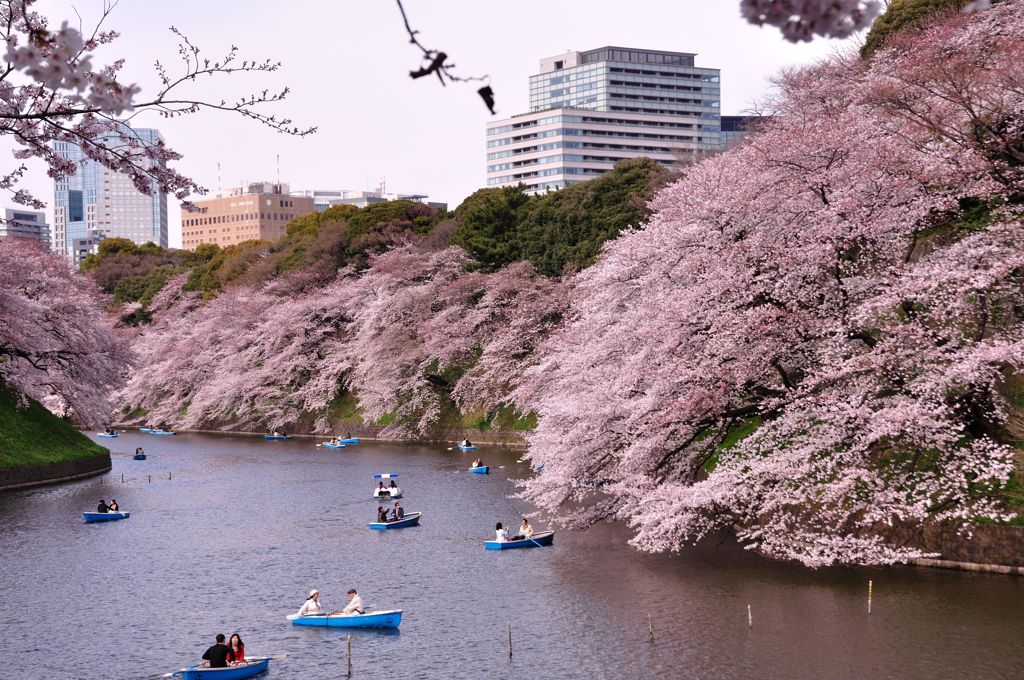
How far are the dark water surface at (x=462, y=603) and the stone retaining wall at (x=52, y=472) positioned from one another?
7.39 metres

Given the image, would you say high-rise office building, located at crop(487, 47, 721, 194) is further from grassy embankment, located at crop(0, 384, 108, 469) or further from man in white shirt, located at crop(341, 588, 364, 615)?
man in white shirt, located at crop(341, 588, 364, 615)

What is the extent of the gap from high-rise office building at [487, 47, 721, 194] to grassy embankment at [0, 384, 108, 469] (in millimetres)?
128243

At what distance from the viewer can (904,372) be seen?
29.4 metres

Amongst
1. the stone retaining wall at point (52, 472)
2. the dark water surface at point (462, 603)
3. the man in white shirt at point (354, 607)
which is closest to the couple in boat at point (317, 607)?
the man in white shirt at point (354, 607)

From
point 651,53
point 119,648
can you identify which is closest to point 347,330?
point 119,648

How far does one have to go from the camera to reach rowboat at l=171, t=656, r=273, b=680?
2361cm

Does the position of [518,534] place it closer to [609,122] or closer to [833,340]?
[833,340]

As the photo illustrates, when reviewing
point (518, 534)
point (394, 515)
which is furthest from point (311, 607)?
point (394, 515)

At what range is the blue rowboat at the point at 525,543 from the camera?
36.5 m

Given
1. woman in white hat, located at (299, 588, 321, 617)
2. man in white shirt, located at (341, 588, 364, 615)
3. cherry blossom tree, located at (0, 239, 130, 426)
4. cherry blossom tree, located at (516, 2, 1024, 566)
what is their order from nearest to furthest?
man in white shirt, located at (341, 588, 364, 615), woman in white hat, located at (299, 588, 321, 617), cherry blossom tree, located at (516, 2, 1024, 566), cherry blossom tree, located at (0, 239, 130, 426)

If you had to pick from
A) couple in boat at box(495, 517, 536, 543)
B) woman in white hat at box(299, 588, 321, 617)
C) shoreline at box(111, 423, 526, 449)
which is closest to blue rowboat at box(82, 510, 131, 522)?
couple in boat at box(495, 517, 536, 543)

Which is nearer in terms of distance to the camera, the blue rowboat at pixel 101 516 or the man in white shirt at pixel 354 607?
the man in white shirt at pixel 354 607

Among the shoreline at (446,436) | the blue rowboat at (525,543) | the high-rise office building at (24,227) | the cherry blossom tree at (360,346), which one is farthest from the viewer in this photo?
the cherry blossom tree at (360,346)

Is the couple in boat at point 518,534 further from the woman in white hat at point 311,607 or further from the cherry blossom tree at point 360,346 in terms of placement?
the cherry blossom tree at point 360,346
